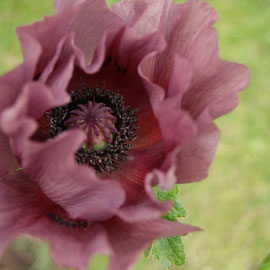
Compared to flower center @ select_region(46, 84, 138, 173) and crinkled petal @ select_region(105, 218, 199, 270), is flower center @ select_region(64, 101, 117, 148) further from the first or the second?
crinkled petal @ select_region(105, 218, 199, 270)

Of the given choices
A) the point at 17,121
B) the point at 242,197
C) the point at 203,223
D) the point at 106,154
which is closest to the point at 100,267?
the point at 203,223

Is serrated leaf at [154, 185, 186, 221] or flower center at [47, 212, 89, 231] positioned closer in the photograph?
→ flower center at [47, 212, 89, 231]

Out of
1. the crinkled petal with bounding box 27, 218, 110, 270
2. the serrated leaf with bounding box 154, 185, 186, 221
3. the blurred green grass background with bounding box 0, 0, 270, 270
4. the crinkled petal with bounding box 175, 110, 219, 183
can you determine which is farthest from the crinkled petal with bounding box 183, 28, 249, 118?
the blurred green grass background with bounding box 0, 0, 270, 270

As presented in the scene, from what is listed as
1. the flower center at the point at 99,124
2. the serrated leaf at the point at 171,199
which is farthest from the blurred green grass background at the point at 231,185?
the serrated leaf at the point at 171,199

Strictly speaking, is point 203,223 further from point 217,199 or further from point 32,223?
point 32,223

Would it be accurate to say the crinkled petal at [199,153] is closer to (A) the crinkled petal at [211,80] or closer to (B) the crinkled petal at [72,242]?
(A) the crinkled petal at [211,80]

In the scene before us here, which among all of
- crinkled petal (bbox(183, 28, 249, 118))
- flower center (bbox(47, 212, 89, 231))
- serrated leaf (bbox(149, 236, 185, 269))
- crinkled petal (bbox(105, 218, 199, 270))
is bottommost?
serrated leaf (bbox(149, 236, 185, 269))

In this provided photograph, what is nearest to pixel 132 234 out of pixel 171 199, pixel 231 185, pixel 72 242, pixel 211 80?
pixel 72 242

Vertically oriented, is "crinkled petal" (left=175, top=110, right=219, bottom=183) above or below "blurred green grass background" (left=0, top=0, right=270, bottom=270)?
above
